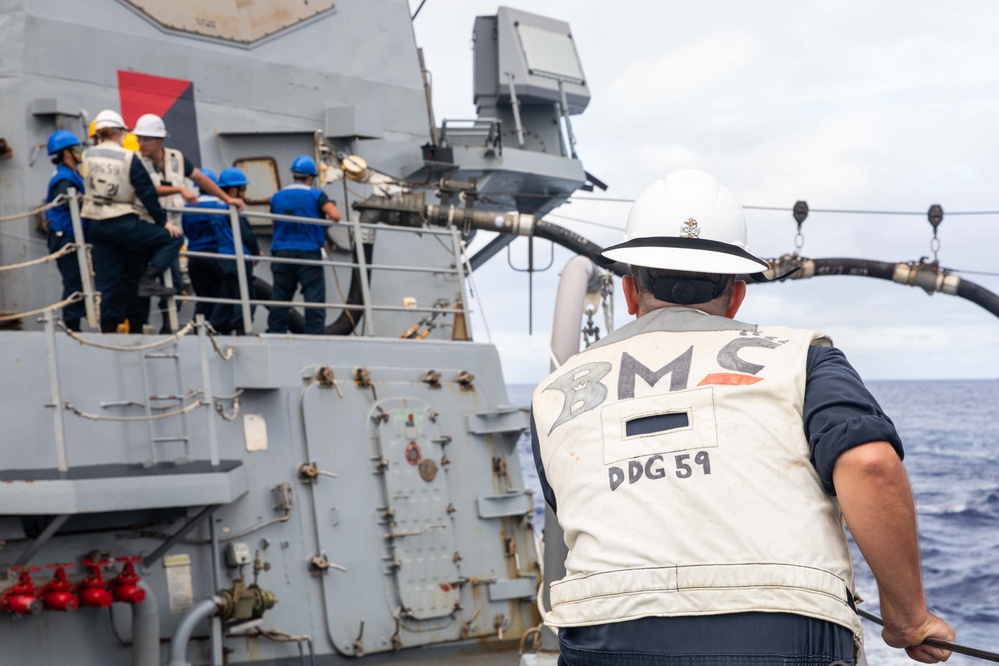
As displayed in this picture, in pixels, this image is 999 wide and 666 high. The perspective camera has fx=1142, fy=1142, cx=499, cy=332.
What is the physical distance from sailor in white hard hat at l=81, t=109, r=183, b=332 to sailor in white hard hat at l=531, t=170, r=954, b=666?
4.88 metres

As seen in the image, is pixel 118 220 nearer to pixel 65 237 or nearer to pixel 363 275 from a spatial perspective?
pixel 65 237

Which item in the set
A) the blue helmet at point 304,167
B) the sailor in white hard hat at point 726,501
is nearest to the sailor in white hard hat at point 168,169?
the blue helmet at point 304,167

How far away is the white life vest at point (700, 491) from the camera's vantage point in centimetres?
196

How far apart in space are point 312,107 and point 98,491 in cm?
451

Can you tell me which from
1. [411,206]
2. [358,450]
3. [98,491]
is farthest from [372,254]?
[98,491]

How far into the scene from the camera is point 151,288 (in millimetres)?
6762

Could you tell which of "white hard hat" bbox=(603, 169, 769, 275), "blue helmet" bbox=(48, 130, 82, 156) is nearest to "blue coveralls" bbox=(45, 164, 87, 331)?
"blue helmet" bbox=(48, 130, 82, 156)

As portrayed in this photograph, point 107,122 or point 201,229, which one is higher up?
point 107,122

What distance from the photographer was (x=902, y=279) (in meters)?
13.9

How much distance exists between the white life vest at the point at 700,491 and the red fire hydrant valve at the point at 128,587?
4036 mm

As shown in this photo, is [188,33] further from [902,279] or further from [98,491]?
[902,279]

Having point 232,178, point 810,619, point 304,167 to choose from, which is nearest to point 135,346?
point 232,178

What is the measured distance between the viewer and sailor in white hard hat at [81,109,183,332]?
254 inches

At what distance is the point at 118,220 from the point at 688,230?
496cm
